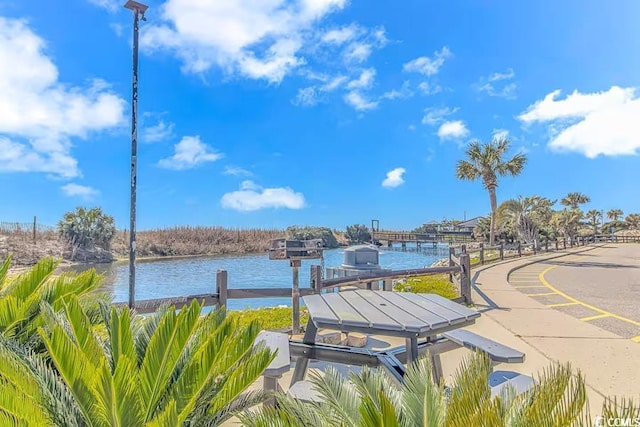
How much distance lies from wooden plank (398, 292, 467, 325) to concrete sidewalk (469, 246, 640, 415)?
94 cm

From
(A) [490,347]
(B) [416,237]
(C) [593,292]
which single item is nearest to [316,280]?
(A) [490,347]

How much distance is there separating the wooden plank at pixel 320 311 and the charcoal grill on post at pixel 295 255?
6.39ft

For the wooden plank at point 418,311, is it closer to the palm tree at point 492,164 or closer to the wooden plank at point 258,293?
the wooden plank at point 258,293

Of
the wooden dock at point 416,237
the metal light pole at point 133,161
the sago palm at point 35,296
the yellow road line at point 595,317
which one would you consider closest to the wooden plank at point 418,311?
the sago palm at point 35,296

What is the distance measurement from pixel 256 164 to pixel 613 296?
847 inches

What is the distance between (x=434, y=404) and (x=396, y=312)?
137 cm

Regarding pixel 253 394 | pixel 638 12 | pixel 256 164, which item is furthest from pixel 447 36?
pixel 256 164

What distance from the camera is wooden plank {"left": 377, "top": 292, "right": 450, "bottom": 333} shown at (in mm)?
2459

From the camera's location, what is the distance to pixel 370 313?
107 inches

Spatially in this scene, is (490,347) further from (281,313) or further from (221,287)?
(281,313)

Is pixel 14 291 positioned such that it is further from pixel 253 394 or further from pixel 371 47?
pixel 371 47

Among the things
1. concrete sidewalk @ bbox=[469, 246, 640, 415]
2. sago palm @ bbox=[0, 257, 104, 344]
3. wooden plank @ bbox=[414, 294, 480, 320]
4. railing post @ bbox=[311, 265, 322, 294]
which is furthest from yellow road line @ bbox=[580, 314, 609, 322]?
sago palm @ bbox=[0, 257, 104, 344]

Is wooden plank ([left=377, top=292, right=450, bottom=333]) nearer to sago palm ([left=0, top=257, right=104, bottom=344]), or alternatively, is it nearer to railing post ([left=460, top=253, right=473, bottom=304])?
sago palm ([left=0, top=257, right=104, bottom=344])

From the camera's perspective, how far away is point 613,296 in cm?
857
